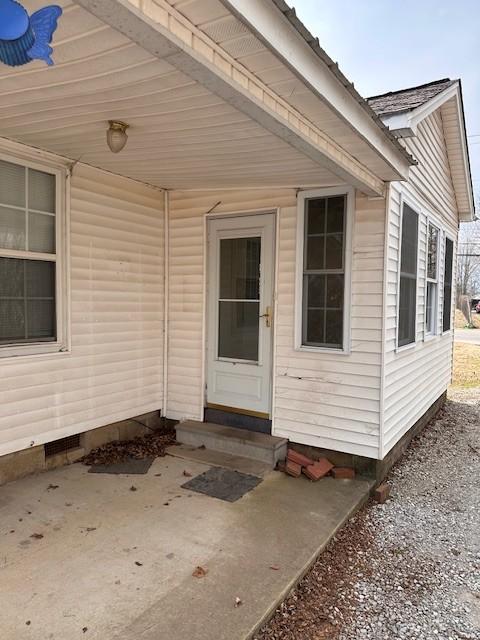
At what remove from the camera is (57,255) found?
3727 mm

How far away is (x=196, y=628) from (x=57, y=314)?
2.63m

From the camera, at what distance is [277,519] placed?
122 inches

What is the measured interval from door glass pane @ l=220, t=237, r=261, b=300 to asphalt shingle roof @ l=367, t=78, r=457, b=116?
5.63ft

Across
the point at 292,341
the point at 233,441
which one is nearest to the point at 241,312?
the point at 292,341

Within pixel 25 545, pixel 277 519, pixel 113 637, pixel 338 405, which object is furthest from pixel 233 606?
pixel 338 405

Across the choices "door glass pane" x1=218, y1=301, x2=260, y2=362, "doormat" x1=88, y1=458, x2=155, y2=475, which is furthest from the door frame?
"doormat" x1=88, y1=458, x2=155, y2=475

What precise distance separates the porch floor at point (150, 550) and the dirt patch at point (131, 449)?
219 mm

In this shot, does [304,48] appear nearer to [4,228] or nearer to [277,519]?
[4,228]

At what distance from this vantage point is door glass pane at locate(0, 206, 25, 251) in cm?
335

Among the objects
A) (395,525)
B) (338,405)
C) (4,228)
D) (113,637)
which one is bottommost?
(395,525)

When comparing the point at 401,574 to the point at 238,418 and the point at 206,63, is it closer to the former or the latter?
the point at 238,418

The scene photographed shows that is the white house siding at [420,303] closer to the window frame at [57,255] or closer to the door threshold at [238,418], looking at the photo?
the door threshold at [238,418]

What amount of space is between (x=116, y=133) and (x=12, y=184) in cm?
117

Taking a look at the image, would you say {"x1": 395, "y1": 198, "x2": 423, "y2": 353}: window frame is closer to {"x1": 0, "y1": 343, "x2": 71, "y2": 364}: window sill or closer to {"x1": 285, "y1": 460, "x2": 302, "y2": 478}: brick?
{"x1": 285, "y1": 460, "x2": 302, "y2": 478}: brick
